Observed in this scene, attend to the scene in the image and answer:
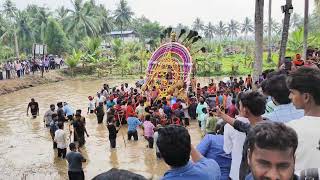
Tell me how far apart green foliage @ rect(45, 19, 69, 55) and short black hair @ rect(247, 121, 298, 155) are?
40.4 meters

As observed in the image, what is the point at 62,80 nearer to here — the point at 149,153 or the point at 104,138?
the point at 104,138

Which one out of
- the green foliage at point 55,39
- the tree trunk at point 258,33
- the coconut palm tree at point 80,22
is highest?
the coconut palm tree at point 80,22

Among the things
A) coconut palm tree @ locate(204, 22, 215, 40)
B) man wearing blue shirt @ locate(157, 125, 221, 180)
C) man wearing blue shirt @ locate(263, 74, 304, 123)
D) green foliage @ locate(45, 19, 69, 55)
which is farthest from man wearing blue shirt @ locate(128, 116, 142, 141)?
coconut palm tree @ locate(204, 22, 215, 40)

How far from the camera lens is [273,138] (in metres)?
2.20

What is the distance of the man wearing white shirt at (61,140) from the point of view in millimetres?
11202

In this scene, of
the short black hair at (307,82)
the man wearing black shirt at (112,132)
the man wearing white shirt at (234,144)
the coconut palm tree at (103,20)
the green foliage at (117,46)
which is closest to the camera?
the short black hair at (307,82)

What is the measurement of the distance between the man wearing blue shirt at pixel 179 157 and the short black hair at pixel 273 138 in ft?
2.35

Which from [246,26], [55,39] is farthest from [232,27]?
[55,39]

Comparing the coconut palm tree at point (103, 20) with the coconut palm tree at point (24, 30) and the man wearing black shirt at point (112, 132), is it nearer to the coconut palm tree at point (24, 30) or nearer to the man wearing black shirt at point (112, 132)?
the coconut palm tree at point (24, 30)

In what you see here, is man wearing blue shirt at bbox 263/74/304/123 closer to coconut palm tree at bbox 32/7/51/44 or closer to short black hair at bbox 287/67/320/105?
short black hair at bbox 287/67/320/105

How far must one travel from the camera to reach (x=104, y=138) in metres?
14.0

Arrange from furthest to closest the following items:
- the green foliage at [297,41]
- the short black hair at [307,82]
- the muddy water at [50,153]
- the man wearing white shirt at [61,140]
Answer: the green foliage at [297,41]
the man wearing white shirt at [61,140]
the muddy water at [50,153]
the short black hair at [307,82]

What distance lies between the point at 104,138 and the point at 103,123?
2.39 m

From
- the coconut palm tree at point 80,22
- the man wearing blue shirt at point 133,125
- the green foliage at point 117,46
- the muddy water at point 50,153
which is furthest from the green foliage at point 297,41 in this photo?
the coconut palm tree at point 80,22
